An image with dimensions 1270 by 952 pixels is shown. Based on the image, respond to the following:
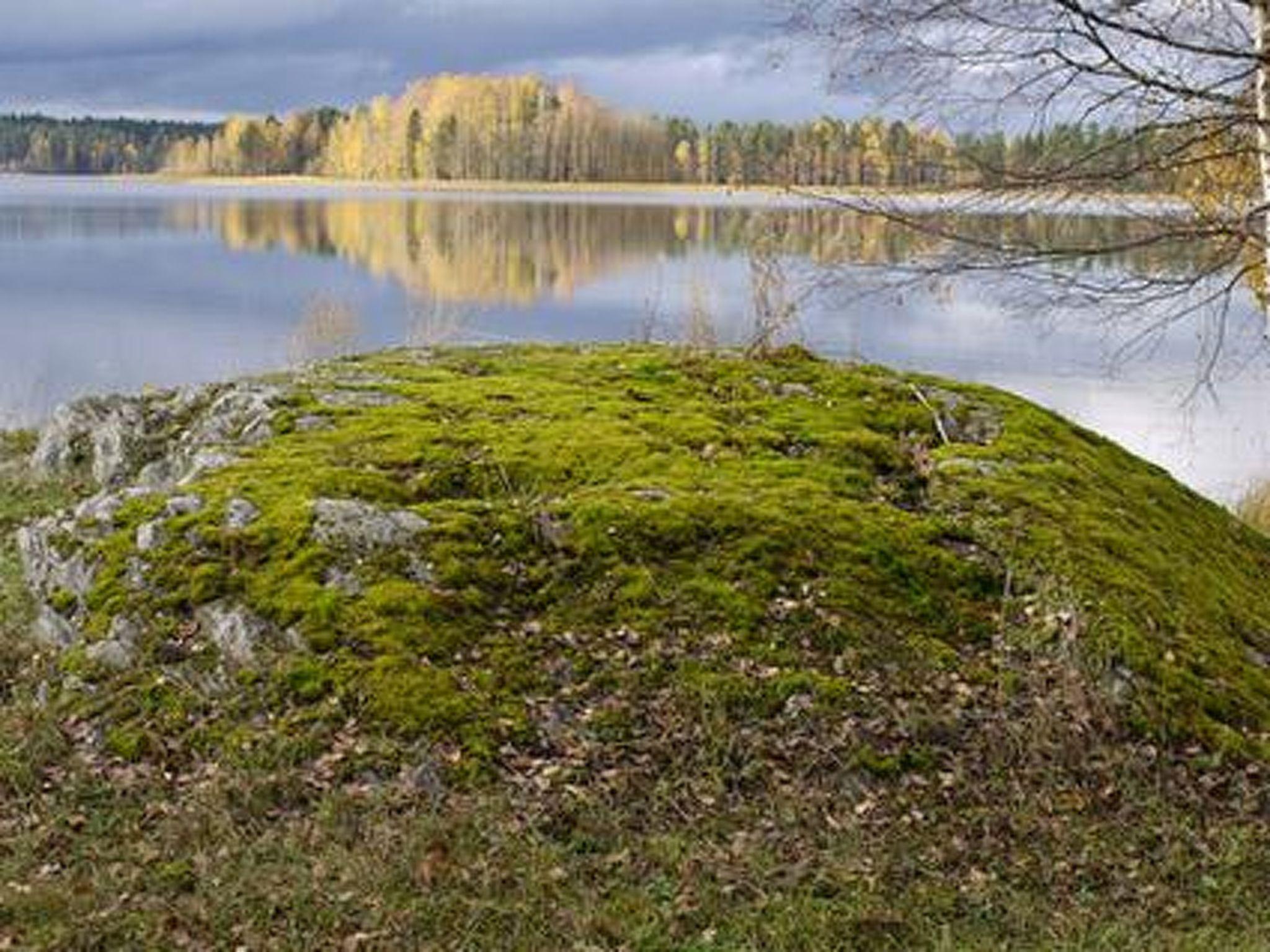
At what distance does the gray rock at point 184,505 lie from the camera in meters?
7.39

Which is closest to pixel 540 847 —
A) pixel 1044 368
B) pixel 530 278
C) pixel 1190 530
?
pixel 1190 530

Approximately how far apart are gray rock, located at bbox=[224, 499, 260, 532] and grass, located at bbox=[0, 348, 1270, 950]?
8 centimetres

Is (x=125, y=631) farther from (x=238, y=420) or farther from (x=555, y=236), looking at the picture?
(x=555, y=236)

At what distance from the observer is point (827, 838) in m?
5.48

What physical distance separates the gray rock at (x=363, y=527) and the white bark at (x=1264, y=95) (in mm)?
4070

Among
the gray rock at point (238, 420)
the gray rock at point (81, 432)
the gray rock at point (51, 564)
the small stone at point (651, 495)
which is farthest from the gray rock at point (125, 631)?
the gray rock at point (81, 432)

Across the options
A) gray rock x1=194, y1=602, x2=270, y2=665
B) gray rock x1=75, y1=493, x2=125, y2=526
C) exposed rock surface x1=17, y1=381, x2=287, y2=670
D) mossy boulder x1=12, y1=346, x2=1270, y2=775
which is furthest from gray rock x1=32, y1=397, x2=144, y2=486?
gray rock x1=194, y1=602, x2=270, y2=665

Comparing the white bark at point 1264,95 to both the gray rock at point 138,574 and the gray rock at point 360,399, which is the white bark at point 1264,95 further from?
the gray rock at point 138,574

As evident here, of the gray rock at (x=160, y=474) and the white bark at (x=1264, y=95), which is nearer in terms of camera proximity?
the white bark at (x=1264, y=95)

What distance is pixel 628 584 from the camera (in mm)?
6844

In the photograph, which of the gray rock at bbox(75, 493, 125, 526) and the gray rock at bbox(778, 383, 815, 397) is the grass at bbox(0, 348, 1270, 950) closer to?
the gray rock at bbox(75, 493, 125, 526)

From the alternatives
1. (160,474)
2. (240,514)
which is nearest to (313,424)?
(160,474)

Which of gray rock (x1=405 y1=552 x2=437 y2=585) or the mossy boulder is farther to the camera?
gray rock (x1=405 y1=552 x2=437 y2=585)

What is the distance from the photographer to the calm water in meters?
10.3
